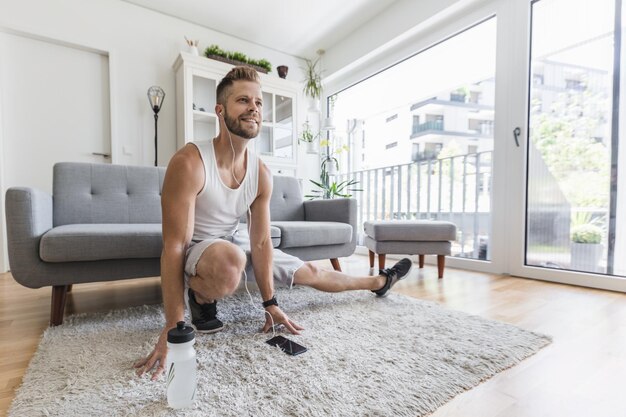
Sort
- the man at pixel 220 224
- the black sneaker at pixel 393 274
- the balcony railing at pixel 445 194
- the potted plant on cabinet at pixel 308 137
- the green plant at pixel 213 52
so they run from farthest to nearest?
the potted plant on cabinet at pixel 308 137 → the green plant at pixel 213 52 → the balcony railing at pixel 445 194 → the black sneaker at pixel 393 274 → the man at pixel 220 224

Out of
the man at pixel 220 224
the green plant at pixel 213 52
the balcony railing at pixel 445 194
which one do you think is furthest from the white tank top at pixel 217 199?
the green plant at pixel 213 52

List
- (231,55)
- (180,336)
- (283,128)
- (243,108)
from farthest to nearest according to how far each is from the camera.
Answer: (283,128) < (231,55) < (243,108) < (180,336)

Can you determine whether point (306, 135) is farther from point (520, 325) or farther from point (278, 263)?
point (520, 325)

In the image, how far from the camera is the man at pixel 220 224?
3.36 ft

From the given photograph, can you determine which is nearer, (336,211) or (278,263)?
(278,263)

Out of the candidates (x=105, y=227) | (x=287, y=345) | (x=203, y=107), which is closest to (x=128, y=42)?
(x=203, y=107)

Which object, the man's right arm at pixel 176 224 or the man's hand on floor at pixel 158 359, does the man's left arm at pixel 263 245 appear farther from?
the man's hand on floor at pixel 158 359

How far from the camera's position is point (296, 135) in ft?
12.3

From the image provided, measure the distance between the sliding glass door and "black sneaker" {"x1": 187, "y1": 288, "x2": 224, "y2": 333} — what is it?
224 centimetres

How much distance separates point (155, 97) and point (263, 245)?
2.56m

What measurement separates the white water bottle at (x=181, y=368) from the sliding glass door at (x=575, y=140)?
2383mm

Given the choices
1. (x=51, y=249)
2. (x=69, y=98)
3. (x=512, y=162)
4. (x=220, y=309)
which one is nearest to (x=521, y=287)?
(x=512, y=162)

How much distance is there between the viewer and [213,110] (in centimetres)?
326

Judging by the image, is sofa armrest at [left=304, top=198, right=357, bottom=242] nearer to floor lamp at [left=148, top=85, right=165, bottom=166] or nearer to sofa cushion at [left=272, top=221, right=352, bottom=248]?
sofa cushion at [left=272, top=221, right=352, bottom=248]
